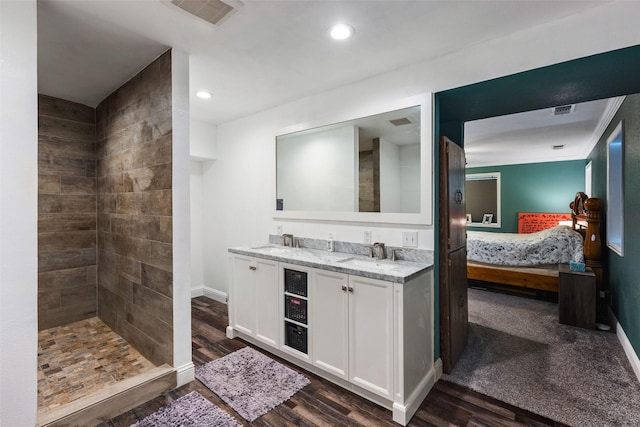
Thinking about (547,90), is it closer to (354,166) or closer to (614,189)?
(354,166)

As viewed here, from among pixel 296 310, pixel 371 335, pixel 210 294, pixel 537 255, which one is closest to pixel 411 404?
pixel 371 335

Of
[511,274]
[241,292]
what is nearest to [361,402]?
[241,292]

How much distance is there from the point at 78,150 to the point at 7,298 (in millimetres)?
2460

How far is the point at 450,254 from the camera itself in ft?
8.05

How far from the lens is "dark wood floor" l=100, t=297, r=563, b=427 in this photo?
1922 mm

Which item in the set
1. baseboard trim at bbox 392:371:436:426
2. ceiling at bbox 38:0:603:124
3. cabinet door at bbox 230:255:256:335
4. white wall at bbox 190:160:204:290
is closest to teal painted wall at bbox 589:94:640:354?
ceiling at bbox 38:0:603:124

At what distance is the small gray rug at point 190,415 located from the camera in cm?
190

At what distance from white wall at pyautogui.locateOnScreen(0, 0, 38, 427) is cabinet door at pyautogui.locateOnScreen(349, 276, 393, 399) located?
183cm

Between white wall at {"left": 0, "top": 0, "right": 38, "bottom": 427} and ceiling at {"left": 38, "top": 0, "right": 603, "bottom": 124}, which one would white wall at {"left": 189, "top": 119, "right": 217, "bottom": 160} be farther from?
white wall at {"left": 0, "top": 0, "right": 38, "bottom": 427}

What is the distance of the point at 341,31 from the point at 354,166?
123 centimetres

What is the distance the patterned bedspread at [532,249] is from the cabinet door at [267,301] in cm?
372

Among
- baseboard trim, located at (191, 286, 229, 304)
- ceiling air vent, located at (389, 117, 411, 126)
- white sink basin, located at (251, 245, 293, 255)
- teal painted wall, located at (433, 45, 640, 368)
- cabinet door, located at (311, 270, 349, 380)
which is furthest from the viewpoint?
baseboard trim, located at (191, 286, 229, 304)

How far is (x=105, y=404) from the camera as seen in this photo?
194cm

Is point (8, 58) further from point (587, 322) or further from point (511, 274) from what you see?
point (511, 274)
